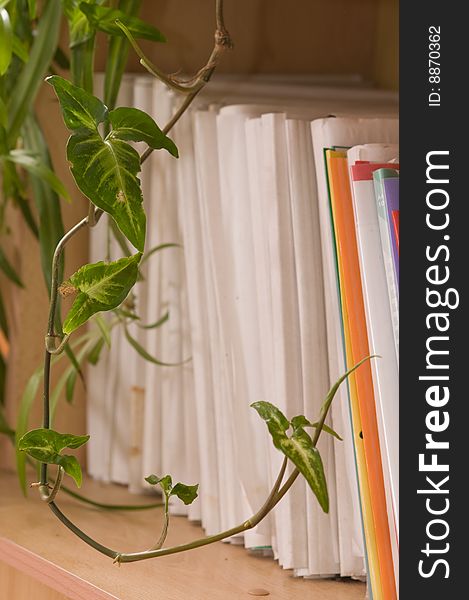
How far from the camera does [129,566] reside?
2.15ft

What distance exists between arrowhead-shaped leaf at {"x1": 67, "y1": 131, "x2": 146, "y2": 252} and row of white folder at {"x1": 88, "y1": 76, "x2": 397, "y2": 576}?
161 millimetres

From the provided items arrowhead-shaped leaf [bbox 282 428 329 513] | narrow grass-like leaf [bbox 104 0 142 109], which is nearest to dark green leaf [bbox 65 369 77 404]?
narrow grass-like leaf [bbox 104 0 142 109]

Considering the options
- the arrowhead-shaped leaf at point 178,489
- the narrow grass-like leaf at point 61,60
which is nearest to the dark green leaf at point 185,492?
the arrowhead-shaped leaf at point 178,489

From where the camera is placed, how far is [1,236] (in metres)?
0.94

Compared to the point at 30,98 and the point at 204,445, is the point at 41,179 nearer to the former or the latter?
the point at 30,98

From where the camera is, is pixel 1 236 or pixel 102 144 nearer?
pixel 102 144

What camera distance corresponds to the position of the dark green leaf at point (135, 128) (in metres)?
0.54

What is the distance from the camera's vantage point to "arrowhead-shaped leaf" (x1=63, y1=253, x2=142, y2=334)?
55 centimetres

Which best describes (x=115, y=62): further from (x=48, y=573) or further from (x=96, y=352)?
(x=48, y=573)

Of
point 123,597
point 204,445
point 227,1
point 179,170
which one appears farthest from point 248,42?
point 123,597

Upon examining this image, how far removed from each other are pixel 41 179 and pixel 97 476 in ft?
1.01

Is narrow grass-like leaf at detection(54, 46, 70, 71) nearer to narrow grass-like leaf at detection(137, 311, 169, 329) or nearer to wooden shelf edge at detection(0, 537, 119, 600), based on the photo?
narrow grass-like leaf at detection(137, 311, 169, 329)

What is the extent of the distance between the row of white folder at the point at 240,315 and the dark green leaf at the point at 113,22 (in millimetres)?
98

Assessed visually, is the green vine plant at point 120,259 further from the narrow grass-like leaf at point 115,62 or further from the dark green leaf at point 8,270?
the dark green leaf at point 8,270
